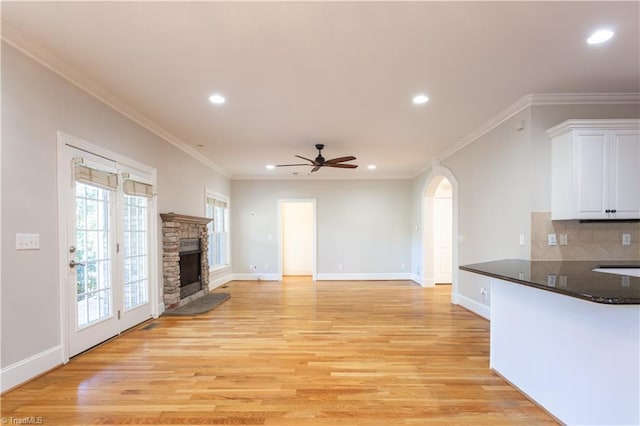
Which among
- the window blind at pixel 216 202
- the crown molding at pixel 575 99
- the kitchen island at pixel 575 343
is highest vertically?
the crown molding at pixel 575 99

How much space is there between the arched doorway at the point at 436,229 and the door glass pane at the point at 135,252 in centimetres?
518

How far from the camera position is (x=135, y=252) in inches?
160

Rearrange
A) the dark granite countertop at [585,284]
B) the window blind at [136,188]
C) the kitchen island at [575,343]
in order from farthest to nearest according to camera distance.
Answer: the window blind at [136,188] < the kitchen island at [575,343] < the dark granite countertop at [585,284]

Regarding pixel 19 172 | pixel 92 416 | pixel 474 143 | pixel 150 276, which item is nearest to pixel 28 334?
pixel 92 416

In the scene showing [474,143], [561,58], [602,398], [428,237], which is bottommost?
[602,398]

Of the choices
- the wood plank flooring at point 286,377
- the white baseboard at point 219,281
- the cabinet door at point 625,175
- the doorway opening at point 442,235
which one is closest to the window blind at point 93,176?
the wood plank flooring at point 286,377

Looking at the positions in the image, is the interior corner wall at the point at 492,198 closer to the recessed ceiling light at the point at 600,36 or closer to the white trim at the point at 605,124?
the white trim at the point at 605,124

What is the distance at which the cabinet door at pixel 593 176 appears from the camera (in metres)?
3.12

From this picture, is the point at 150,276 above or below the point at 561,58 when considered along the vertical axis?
below

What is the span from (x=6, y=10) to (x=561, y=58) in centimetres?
416

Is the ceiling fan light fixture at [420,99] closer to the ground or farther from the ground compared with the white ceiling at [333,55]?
closer to the ground

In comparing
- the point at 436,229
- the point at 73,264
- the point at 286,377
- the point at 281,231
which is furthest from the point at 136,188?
the point at 436,229

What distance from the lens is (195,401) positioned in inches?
90.0

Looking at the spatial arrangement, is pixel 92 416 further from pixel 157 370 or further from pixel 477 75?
pixel 477 75
